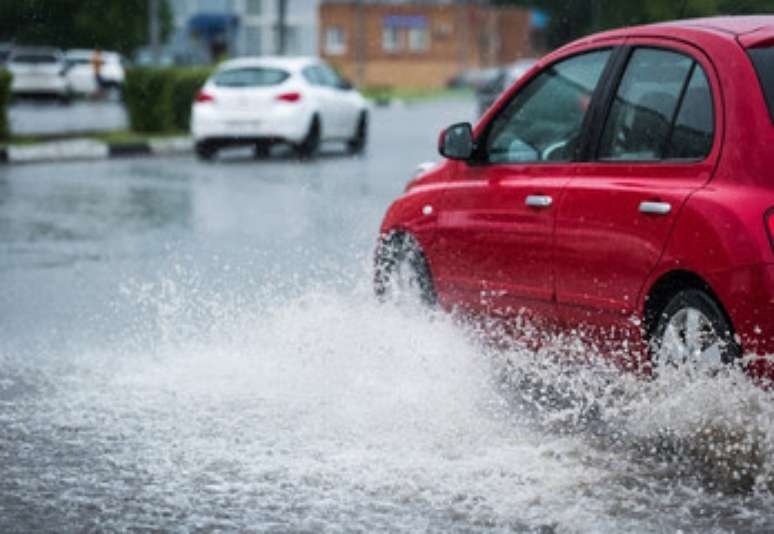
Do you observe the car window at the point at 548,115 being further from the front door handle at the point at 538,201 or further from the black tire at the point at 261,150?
the black tire at the point at 261,150

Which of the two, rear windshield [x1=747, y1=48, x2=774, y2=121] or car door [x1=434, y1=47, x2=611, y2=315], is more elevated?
rear windshield [x1=747, y1=48, x2=774, y2=121]

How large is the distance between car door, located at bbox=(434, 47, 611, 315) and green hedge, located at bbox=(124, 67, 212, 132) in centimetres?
2258

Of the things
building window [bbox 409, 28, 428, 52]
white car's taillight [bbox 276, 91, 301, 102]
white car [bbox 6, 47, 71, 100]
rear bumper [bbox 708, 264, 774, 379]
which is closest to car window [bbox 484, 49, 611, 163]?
rear bumper [bbox 708, 264, 774, 379]

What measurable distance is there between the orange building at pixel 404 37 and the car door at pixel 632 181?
279 feet

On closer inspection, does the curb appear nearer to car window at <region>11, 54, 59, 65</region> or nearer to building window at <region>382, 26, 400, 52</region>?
car window at <region>11, 54, 59, 65</region>

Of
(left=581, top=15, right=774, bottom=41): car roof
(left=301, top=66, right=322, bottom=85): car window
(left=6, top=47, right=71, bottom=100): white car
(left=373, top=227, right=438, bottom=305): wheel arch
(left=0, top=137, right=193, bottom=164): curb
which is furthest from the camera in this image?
(left=6, top=47, right=71, bottom=100): white car

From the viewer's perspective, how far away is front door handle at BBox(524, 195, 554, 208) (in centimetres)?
684

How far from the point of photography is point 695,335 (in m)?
5.93

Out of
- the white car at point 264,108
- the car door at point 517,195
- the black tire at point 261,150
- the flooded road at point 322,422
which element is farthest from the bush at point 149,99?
the car door at point 517,195

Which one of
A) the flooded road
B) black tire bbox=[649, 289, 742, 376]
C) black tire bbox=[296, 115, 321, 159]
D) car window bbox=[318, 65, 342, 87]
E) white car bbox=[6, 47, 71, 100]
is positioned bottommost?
white car bbox=[6, 47, 71, 100]

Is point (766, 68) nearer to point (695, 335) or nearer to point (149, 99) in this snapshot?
point (695, 335)

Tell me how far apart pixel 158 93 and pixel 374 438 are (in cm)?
2409

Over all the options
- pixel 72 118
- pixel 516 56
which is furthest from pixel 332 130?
pixel 516 56

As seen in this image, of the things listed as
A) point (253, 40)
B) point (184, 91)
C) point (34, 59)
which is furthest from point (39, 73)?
point (253, 40)
